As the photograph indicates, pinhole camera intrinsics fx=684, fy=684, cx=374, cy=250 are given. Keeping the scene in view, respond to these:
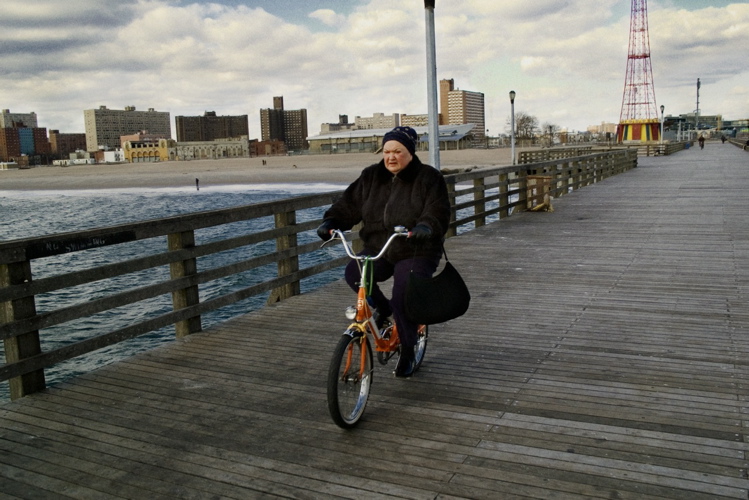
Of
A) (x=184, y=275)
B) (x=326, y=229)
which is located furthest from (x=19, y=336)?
(x=326, y=229)

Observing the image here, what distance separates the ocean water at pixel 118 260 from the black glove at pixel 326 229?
125 inches

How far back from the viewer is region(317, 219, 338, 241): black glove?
4.28 meters

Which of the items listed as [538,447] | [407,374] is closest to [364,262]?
[407,374]

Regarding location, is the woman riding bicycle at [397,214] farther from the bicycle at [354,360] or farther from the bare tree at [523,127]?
the bare tree at [523,127]

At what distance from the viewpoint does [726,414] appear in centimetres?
404

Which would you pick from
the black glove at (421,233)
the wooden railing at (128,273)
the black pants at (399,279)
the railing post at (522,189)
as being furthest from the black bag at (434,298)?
the railing post at (522,189)

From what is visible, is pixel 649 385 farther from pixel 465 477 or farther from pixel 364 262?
pixel 364 262

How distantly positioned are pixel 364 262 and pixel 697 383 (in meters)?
2.42

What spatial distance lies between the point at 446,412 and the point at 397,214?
1269 millimetres

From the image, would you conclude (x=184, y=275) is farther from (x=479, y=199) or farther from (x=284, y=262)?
(x=479, y=199)

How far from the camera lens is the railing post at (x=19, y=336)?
185 inches

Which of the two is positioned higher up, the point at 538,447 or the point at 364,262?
the point at 364,262

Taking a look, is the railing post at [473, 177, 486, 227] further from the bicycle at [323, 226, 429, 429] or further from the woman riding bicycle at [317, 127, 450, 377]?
the bicycle at [323, 226, 429, 429]

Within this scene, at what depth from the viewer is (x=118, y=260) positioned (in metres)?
22.4
